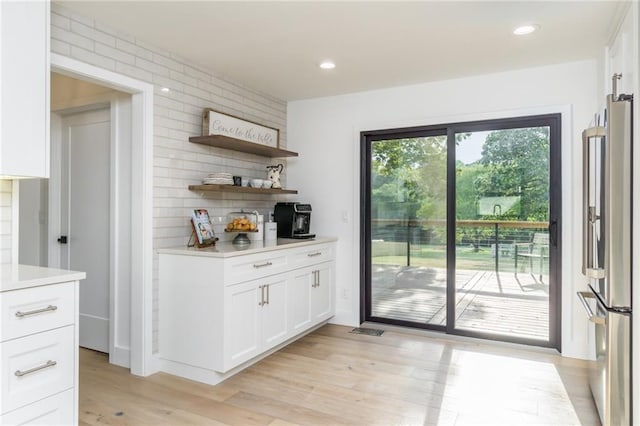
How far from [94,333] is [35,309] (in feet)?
6.58

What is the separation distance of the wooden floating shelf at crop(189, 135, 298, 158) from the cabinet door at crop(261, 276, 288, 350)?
122 cm

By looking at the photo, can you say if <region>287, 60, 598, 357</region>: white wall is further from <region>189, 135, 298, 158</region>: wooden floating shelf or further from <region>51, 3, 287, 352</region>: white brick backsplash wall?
<region>51, 3, 287, 352</region>: white brick backsplash wall

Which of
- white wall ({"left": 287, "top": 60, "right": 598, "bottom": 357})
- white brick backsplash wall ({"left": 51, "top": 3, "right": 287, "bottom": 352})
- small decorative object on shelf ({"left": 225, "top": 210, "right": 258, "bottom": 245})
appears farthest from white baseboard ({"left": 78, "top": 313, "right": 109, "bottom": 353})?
white wall ({"left": 287, "top": 60, "right": 598, "bottom": 357})

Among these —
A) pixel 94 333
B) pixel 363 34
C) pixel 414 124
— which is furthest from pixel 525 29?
pixel 94 333

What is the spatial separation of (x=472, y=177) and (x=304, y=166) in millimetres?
1795

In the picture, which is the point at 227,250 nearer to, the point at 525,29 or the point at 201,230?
the point at 201,230

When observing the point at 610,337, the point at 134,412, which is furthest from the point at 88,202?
the point at 610,337

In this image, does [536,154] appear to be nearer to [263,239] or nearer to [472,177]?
[472,177]

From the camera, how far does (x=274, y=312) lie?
3.38 meters

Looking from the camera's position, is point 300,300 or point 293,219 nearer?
point 300,300

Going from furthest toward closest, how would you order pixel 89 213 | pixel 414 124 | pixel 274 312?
pixel 414 124
pixel 89 213
pixel 274 312

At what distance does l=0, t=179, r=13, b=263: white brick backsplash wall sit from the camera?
2.27 metres

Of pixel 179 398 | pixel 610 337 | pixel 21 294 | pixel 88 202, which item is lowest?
pixel 179 398

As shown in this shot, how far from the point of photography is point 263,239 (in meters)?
3.93
